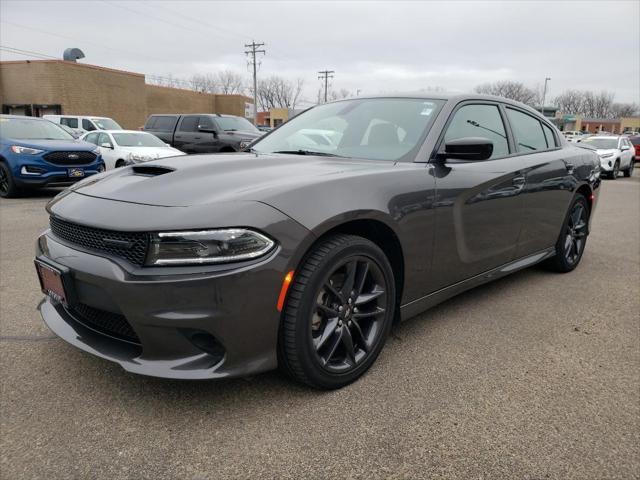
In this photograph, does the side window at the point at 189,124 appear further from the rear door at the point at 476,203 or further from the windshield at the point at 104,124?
the rear door at the point at 476,203

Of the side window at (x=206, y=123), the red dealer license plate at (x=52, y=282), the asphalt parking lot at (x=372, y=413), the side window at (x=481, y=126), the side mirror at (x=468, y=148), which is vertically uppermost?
the side window at (x=206, y=123)

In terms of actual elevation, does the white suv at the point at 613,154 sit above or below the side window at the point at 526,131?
below

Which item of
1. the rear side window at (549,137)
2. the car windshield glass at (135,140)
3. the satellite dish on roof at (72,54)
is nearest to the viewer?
the rear side window at (549,137)

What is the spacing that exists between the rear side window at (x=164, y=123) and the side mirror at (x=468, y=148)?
14.4 m

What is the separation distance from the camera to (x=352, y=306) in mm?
2416

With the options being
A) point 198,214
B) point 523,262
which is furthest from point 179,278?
point 523,262

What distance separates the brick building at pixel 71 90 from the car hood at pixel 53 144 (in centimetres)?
2146

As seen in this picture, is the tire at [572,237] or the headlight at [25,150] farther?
the headlight at [25,150]

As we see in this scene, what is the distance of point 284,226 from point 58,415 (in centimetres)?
131

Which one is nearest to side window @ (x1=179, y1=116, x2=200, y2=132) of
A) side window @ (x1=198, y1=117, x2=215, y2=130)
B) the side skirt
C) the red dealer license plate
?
side window @ (x1=198, y1=117, x2=215, y2=130)

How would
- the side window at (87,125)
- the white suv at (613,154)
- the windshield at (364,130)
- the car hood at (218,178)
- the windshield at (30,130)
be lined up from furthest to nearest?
the side window at (87,125) → the white suv at (613,154) → the windshield at (30,130) → the windshield at (364,130) → the car hood at (218,178)

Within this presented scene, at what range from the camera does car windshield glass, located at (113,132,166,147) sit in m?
11.9

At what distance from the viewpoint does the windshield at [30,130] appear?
9.35 meters

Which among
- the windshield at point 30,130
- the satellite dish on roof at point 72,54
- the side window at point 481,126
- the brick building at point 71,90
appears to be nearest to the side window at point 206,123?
the windshield at point 30,130
